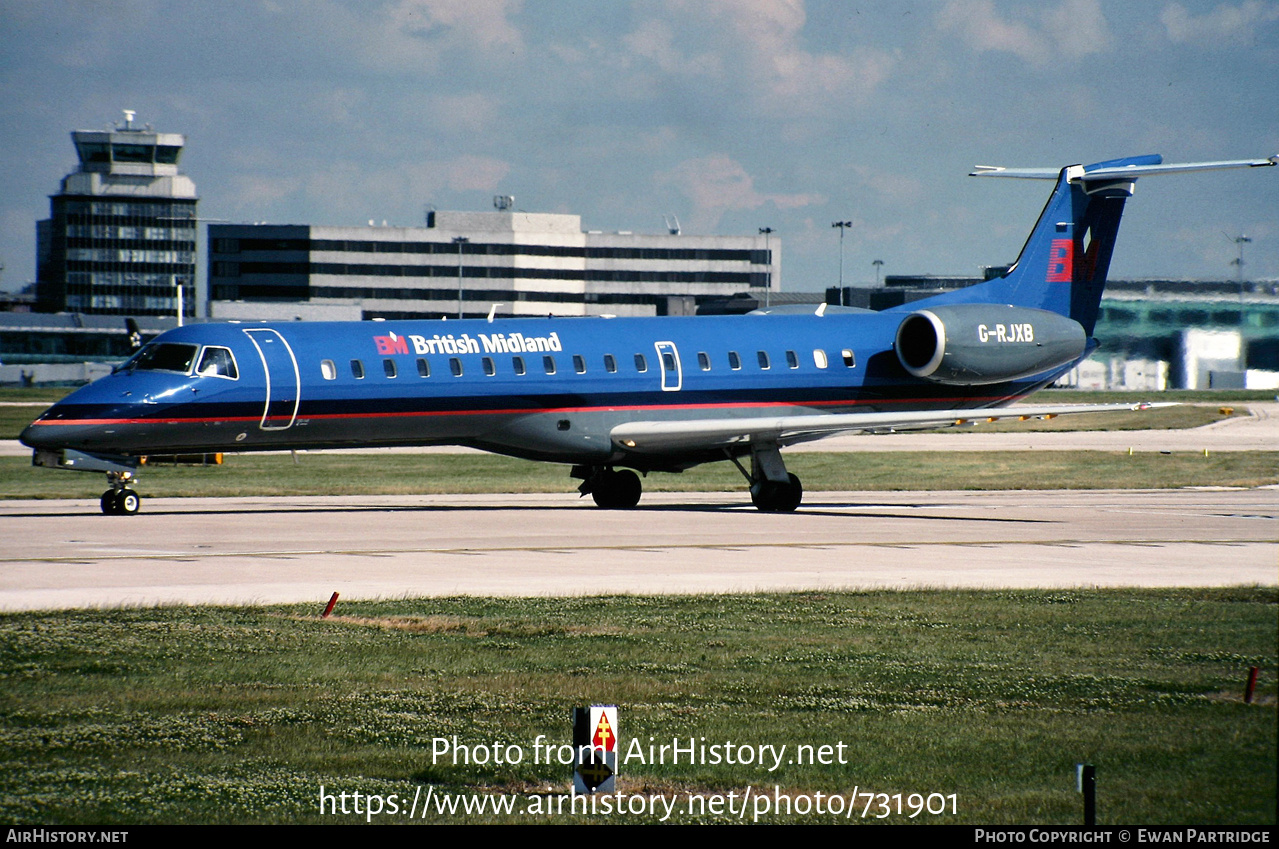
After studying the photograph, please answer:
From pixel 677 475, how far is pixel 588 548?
22.6 metres

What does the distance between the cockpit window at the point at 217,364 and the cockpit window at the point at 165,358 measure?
0.76 feet

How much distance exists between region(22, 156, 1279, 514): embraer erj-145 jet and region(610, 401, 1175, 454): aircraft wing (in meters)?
0.05

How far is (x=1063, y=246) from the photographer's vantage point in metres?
38.3

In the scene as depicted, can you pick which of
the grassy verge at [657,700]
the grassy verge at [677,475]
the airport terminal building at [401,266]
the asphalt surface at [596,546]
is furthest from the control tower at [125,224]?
the grassy verge at [657,700]

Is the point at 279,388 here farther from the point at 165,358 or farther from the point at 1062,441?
the point at 1062,441

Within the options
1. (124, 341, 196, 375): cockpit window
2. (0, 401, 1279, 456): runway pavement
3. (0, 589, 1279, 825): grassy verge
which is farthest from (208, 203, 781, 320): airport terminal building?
(0, 589, 1279, 825): grassy verge

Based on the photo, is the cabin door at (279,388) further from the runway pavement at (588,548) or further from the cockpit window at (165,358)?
the runway pavement at (588,548)

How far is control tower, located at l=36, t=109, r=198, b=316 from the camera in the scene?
636 ft

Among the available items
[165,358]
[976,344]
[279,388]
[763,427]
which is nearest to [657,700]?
[279,388]

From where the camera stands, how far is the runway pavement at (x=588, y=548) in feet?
65.6

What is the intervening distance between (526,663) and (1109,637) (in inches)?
220

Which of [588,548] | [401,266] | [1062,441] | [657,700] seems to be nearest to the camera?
[657,700]

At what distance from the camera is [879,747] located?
10156mm
